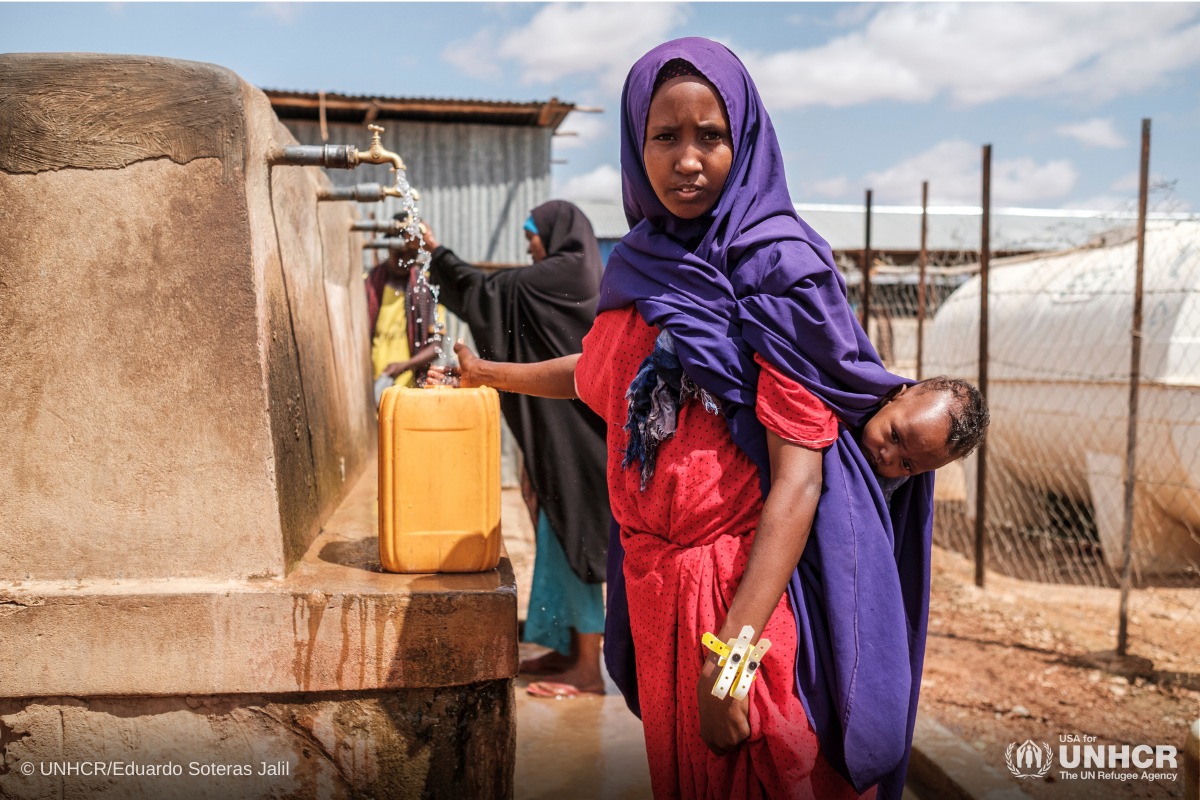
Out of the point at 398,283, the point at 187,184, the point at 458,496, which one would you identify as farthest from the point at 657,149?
the point at 398,283

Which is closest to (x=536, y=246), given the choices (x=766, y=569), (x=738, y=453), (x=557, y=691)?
(x=557, y=691)

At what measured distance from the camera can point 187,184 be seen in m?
1.97

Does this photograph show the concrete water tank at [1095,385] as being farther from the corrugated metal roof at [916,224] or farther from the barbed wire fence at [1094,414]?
the corrugated metal roof at [916,224]

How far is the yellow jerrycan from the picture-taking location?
2080 millimetres

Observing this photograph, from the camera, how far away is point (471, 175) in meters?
8.78

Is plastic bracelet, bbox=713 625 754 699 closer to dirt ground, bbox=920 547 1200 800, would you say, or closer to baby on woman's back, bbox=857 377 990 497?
baby on woman's back, bbox=857 377 990 497

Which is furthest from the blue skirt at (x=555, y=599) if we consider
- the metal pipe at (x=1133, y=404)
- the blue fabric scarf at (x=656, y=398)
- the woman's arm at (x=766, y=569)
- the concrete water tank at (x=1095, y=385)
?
the concrete water tank at (x=1095, y=385)

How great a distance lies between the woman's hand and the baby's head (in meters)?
0.49

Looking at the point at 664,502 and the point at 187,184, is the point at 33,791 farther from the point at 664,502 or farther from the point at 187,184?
the point at 664,502

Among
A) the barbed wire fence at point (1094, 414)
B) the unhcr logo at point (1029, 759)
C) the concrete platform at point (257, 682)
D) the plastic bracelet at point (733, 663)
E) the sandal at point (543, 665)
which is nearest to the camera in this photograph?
the plastic bracelet at point (733, 663)

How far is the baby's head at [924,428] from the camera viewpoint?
1.46 meters

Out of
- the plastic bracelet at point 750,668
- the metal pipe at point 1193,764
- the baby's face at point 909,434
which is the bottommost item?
the metal pipe at point 1193,764

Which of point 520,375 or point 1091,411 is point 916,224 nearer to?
point 1091,411

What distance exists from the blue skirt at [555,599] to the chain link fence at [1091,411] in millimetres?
3085
